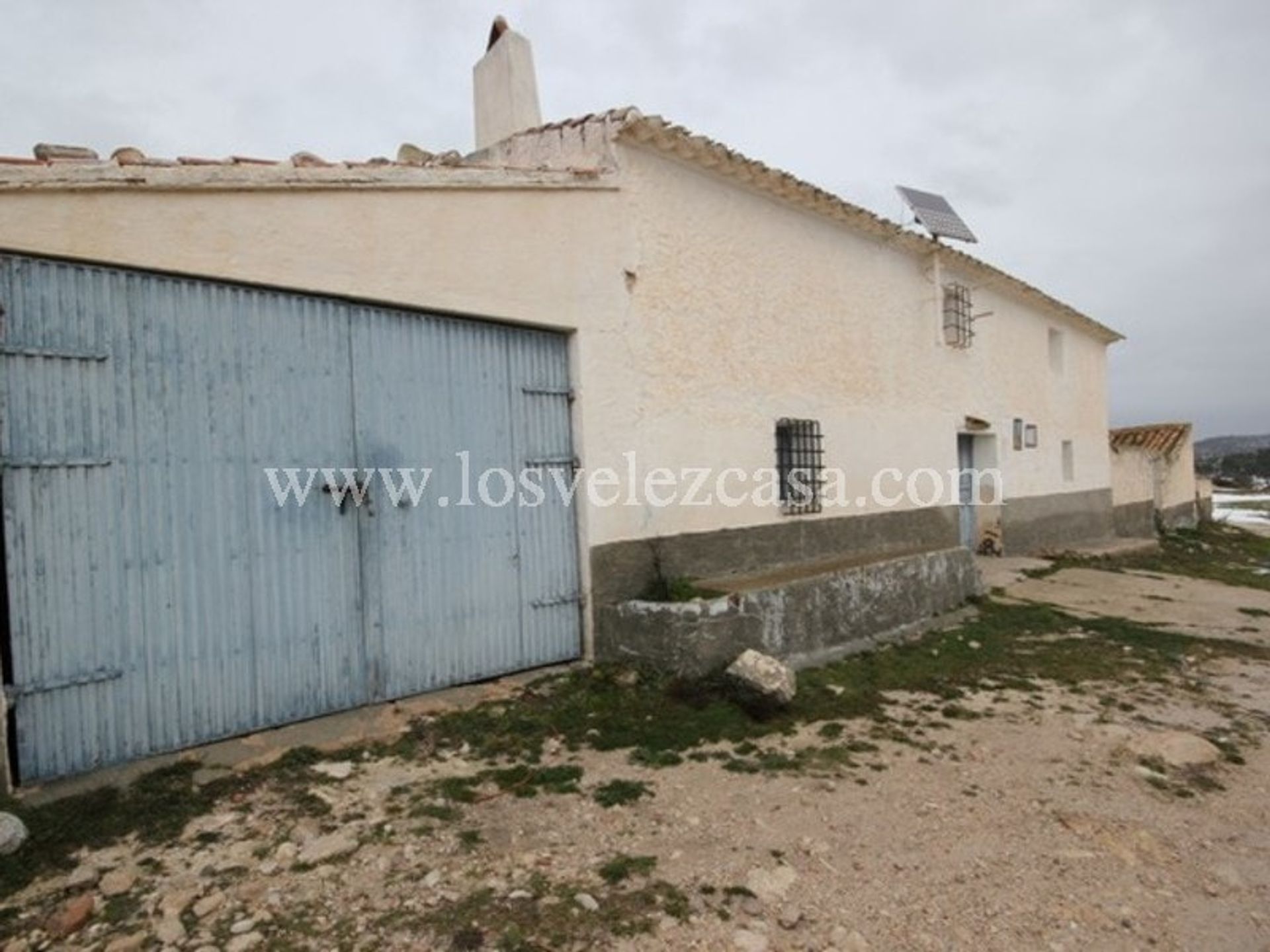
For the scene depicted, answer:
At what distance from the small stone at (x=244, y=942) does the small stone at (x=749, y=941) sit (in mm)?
1623

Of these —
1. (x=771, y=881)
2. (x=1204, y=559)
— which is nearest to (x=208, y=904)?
(x=771, y=881)

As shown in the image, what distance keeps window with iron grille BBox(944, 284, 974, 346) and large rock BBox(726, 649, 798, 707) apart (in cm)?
696

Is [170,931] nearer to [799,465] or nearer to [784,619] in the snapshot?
[784,619]

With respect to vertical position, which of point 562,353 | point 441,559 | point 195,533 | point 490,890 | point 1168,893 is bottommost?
point 1168,893

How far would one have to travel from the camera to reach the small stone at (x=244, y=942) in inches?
93.5

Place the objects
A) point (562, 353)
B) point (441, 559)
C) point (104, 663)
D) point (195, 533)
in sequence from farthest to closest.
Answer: point (562, 353) < point (441, 559) < point (195, 533) < point (104, 663)

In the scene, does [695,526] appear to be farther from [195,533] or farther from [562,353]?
[195,533]

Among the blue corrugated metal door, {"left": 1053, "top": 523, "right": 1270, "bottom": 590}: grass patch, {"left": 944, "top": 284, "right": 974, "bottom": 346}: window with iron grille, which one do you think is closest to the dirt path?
the blue corrugated metal door

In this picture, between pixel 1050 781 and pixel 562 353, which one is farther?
pixel 562 353

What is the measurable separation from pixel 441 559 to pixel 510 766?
4.92 feet

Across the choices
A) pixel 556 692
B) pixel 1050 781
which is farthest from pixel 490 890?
pixel 1050 781

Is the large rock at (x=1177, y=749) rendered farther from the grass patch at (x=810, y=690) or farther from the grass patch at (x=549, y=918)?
the grass patch at (x=549, y=918)

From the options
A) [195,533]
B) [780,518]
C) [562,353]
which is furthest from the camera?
[780,518]

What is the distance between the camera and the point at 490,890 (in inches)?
107
